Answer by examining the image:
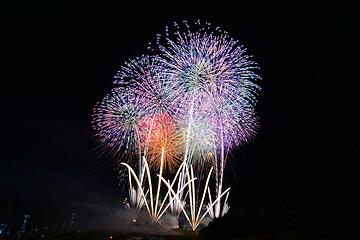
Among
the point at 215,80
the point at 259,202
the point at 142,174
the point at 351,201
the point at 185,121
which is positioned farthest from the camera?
the point at 259,202

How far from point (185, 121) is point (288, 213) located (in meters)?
14.5

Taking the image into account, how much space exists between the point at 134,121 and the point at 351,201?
20958 mm

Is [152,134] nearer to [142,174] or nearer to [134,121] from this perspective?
[134,121]

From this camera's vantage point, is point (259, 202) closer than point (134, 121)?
No

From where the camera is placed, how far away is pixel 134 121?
2528 cm

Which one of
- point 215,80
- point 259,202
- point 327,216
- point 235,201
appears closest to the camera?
point 327,216

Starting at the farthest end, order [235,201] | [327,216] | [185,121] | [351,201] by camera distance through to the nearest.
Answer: [235,201] → [185,121] → [351,201] → [327,216]

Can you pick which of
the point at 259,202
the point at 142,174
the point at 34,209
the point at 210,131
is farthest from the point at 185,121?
the point at 34,209

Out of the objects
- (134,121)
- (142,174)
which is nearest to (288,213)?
(142,174)

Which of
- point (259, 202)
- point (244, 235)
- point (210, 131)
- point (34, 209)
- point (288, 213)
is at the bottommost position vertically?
point (244, 235)

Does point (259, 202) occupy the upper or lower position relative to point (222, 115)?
lower

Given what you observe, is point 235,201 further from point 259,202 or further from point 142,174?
point 142,174

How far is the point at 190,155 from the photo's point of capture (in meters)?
25.7

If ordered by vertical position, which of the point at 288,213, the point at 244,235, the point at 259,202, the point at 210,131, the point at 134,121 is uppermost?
the point at 134,121
